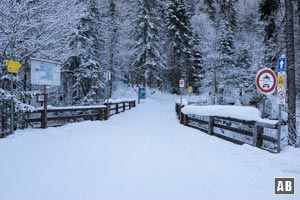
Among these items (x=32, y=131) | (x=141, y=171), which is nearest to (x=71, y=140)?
(x=32, y=131)

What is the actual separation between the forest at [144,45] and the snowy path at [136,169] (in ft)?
9.30

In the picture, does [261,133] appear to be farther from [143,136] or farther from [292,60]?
[143,136]

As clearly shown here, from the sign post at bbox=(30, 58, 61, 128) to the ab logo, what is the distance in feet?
28.6

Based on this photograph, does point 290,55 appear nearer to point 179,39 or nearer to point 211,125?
point 211,125

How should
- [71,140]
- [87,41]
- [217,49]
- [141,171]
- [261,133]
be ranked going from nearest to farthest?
1. [141,171]
2. [261,133]
3. [71,140]
4. [87,41]
5. [217,49]

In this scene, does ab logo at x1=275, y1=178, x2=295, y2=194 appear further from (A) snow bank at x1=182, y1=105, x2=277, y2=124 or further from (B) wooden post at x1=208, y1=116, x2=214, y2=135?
(B) wooden post at x1=208, y1=116, x2=214, y2=135

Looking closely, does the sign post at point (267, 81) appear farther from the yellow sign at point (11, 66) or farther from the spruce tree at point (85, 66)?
the spruce tree at point (85, 66)

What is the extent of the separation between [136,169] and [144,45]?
31100 mm

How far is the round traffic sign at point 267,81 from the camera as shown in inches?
258

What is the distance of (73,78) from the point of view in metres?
24.8

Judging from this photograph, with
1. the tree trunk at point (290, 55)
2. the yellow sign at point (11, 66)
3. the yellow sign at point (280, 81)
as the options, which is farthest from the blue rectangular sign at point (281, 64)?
the yellow sign at point (11, 66)

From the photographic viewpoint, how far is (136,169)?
5.29 metres

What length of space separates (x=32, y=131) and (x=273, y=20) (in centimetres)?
1304

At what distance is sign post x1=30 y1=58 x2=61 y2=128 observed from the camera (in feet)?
32.6
